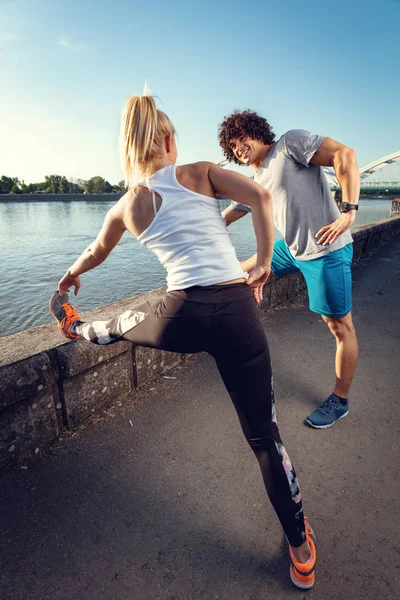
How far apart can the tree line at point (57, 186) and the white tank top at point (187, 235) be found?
9731 cm

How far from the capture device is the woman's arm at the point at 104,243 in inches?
61.7

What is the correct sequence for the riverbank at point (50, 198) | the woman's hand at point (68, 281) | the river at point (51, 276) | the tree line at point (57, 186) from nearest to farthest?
the woman's hand at point (68, 281) < the river at point (51, 276) < the riverbank at point (50, 198) < the tree line at point (57, 186)

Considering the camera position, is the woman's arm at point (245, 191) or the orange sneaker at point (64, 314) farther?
the orange sneaker at point (64, 314)

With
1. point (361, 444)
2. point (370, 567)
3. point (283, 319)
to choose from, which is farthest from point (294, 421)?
point (283, 319)

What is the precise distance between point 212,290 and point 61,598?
1352 mm

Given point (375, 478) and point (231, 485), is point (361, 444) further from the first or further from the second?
point (231, 485)

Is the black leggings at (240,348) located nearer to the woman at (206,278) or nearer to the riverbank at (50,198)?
the woman at (206,278)

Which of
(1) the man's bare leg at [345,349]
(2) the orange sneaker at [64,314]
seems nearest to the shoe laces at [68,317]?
(2) the orange sneaker at [64,314]

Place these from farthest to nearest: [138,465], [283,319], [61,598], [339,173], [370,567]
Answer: [283,319] < [339,173] < [138,465] < [370,567] < [61,598]

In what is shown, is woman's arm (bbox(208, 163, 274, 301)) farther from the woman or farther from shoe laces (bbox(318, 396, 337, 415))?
shoe laces (bbox(318, 396, 337, 415))

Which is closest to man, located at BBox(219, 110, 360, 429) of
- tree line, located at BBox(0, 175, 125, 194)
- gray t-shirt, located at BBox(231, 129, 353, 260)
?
gray t-shirt, located at BBox(231, 129, 353, 260)

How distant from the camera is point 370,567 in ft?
4.89

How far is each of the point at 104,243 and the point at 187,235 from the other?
533mm

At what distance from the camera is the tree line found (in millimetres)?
89875
